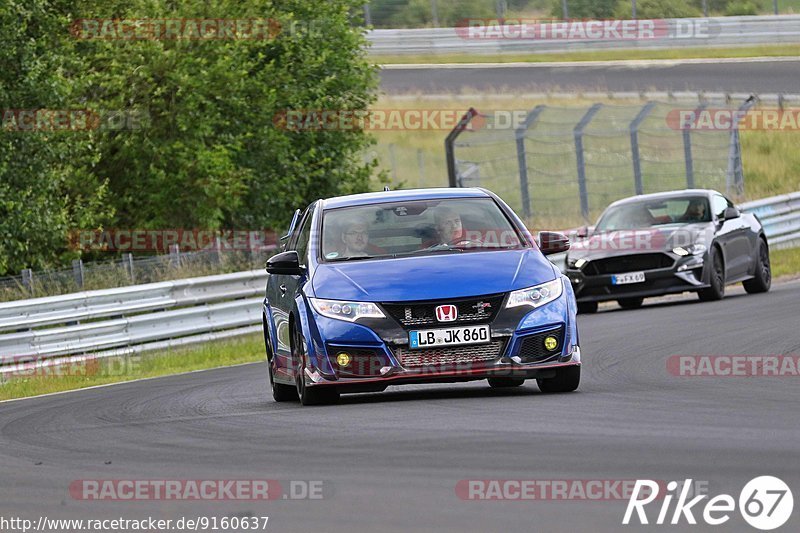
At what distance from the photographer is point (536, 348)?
1023 cm

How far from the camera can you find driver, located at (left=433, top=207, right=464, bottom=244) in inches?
435

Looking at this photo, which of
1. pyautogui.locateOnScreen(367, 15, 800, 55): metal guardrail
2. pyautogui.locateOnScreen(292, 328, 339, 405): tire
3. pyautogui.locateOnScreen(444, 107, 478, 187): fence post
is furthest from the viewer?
pyautogui.locateOnScreen(367, 15, 800, 55): metal guardrail

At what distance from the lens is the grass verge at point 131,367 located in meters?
16.6

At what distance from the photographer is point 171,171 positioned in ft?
96.2

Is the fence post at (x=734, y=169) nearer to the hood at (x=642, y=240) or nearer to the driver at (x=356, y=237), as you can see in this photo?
the hood at (x=642, y=240)

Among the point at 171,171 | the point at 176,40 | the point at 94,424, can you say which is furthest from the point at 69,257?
the point at 94,424

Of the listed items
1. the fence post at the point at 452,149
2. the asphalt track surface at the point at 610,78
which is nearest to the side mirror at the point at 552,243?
the fence post at the point at 452,149

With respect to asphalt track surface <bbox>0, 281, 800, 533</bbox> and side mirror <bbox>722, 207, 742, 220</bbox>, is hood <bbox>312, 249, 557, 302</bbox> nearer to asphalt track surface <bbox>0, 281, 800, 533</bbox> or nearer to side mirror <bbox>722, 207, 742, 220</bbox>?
asphalt track surface <bbox>0, 281, 800, 533</bbox>

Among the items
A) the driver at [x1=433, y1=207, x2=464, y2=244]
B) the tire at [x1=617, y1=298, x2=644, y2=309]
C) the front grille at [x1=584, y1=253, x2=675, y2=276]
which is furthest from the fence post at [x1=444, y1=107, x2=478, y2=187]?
the driver at [x1=433, y1=207, x2=464, y2=244]

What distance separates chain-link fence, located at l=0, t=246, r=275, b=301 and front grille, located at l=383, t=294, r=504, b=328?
11068mm

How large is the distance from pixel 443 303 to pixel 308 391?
1166 mm

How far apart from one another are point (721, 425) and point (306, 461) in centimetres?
212

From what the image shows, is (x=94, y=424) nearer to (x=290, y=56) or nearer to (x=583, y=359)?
(x=583, y=359)

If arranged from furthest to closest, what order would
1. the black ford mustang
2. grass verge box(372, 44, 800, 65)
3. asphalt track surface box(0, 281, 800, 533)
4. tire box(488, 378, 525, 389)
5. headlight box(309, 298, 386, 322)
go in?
grass verge box(372, 44, 800, 65)
the black ford mustang
tire box(488, 378, 525, 389)
headlight box(309, 298, 386, 322)
asphalt track surface box(0, 281, 800, 533)
